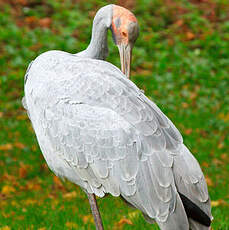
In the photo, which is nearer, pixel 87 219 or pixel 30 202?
pixel 87 219

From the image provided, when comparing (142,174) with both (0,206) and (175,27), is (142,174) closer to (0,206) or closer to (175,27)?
(0,206)

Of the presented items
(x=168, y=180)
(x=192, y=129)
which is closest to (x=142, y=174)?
(x=168, y=180)

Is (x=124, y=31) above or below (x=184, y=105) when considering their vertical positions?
above

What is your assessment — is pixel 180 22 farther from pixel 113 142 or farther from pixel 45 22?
pixel 113 142

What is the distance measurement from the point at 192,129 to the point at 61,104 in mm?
5348

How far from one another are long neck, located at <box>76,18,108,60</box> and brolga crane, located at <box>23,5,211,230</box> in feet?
2.11

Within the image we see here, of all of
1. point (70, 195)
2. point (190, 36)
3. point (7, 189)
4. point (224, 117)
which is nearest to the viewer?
point (70, 195)

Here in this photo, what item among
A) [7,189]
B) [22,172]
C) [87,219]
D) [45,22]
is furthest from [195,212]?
[45,22]

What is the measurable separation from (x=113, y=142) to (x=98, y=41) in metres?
1.48

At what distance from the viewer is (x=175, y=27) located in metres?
13.8

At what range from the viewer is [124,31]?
5.45m

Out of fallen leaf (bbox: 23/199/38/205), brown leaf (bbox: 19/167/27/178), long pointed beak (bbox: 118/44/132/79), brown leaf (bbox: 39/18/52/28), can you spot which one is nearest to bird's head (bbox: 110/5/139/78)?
long pointed beak (bbox: 118/44/132/79)

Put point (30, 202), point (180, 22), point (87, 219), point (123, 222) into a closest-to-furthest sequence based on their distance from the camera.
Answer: point (123, 222)
point (87, 219)
point (30, 202)
point (180, 22)

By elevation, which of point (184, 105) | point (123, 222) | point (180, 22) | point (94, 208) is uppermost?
point (94, 208)
